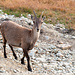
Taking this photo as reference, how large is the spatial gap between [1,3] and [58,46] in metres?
9.23

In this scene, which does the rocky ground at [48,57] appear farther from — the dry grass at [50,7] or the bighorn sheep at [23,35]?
the dry grass at [50,7]

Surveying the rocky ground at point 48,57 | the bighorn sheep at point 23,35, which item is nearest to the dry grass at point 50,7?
the rocky ground at point 48,57

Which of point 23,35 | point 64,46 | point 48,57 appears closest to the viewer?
point 23,35

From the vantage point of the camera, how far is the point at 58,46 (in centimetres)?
821

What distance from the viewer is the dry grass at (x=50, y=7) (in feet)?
46.8

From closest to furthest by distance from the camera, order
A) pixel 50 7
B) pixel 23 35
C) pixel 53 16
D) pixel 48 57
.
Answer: pixel 23 35 < pixel 48 57 < pixel 53 16 < pixel 50 7

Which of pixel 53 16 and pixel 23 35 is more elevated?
pixel 23 35

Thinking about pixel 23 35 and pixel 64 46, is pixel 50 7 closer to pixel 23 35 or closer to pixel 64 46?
pixel 64 46

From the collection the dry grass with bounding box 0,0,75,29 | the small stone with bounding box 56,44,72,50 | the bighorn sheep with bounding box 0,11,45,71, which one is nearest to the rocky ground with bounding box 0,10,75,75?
the small stone with bounding box 56,44,72,50

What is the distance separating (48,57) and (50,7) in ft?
33.4

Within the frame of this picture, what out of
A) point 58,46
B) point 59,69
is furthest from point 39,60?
point 58,46

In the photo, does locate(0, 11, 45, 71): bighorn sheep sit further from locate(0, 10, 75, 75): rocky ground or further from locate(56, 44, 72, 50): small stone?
locate(56, 44, 72, 50): small stone

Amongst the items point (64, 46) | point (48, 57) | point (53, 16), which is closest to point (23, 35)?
point (48, 57)

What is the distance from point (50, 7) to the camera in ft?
54.3
